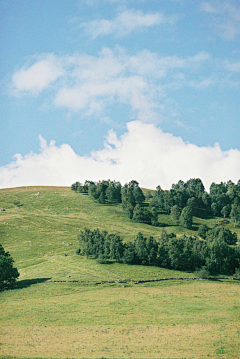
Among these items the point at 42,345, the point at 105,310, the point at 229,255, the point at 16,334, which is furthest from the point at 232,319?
the point at 229,255

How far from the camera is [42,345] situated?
45.7 m

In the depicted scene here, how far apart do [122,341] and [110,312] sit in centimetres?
1506

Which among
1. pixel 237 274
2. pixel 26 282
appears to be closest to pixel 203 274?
pixel 237 274

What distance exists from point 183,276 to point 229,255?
70.0 feet

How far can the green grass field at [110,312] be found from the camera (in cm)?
4456

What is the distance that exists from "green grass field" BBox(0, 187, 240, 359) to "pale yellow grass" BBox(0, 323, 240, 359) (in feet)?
0.43

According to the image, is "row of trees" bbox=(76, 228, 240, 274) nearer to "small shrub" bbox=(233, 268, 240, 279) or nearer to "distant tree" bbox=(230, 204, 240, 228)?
"small shrub" bbox=(233, 268, 240, 279)

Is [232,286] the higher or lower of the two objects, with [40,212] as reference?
lower

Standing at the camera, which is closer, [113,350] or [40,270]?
[113,350]

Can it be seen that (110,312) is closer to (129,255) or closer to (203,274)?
(129,255)

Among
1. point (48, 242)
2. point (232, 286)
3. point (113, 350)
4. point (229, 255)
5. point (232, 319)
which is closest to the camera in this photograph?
point (113, 350)

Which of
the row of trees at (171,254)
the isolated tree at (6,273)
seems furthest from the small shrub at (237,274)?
the isolated tree at (6,273)

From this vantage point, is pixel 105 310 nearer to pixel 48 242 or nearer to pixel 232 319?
pixel 232 319

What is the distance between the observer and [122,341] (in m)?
46.8
